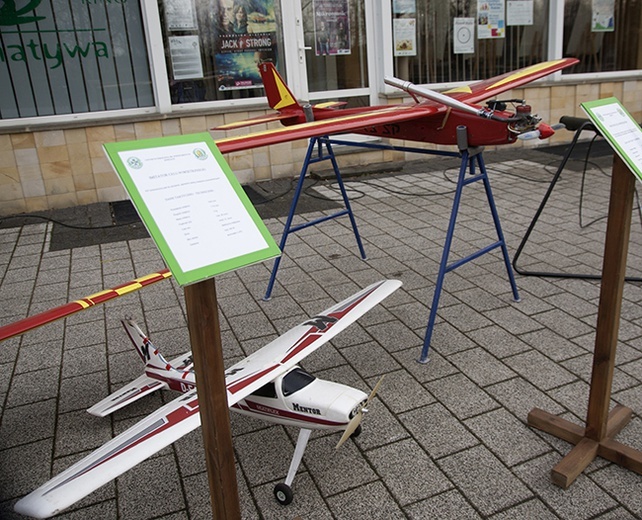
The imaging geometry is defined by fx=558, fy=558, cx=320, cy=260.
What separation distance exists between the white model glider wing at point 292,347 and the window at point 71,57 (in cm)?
605

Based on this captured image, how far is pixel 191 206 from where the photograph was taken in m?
1.79

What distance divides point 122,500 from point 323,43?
26.1 feet

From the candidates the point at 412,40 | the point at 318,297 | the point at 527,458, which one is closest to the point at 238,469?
the point at 527,458

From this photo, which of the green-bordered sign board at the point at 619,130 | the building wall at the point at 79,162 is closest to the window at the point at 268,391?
the green-bordered sign board at the point at 619,130

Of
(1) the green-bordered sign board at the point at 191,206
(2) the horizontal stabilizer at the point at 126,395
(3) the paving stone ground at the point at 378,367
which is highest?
(1) the green-bordered sign board at the point at 191,206

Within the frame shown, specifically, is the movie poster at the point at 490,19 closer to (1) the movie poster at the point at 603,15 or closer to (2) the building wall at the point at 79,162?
(1) the movie poster at the point at 603,15

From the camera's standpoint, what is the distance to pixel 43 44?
7469 millimetres

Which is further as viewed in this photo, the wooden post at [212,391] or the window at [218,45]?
the window at [218,45]

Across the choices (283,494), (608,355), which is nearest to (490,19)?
(608,355)

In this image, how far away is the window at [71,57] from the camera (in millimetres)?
7352

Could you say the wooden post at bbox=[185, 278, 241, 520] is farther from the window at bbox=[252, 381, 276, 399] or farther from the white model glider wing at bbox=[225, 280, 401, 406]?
the window at bbox=[252, 381, 276, 399]

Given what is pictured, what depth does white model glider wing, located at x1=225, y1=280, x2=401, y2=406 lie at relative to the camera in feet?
8.66

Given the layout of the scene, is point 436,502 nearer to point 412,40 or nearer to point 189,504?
point 189,504

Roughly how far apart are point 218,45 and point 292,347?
21.7ft
